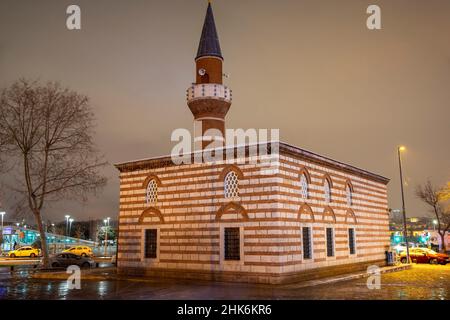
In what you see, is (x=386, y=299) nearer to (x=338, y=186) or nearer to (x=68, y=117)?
(x=338, y=186)

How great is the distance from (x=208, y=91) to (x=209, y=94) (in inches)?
9.0

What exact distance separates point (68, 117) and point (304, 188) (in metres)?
17.7

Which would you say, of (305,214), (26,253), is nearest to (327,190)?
(305,214)

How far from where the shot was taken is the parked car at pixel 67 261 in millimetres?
31469

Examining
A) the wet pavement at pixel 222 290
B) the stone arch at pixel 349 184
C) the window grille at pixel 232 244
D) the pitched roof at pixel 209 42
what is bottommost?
the wet pavement at pixel 222 290

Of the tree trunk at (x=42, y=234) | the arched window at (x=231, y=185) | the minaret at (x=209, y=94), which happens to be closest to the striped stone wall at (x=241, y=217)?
the arched window at (x=231, y=185)

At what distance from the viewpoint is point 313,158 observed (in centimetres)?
2223

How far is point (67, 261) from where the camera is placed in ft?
104

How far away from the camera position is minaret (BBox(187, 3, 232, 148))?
28.5 m

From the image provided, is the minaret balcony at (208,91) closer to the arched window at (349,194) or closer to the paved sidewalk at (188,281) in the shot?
the arched window at (349,194)

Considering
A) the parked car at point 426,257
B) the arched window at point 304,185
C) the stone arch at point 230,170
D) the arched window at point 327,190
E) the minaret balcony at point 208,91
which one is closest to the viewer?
the stone arch at point 230,170

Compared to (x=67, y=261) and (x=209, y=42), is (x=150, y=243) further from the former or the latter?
(x=209, y=42)

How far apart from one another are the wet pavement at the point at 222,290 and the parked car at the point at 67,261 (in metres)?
10.1
